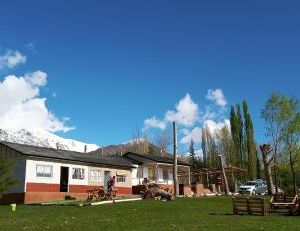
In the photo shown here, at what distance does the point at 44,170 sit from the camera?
40.5 metres

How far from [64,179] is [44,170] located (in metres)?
3.97

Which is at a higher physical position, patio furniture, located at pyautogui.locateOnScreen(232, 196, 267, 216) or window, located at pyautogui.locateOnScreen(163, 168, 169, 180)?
window, located at pyautogui.locateOnScreen(163, 168, 169, 180)

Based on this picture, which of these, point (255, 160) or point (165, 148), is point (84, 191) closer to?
point (255, 160)

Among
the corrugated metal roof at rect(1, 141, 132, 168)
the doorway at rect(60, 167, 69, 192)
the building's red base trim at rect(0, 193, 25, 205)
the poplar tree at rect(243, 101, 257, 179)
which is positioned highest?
the poplar tree at rect(243, 101, 257, 179)

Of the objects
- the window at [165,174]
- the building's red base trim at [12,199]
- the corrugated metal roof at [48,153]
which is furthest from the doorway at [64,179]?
the window at [165,174]

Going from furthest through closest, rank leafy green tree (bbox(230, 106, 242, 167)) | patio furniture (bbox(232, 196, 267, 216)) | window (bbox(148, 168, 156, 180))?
leafy green tree (bbox(230, 106, 242, 167)), window (bbox(148, 168, 156, 180)), patio furniture (bbox(232, 196, 267, 216))

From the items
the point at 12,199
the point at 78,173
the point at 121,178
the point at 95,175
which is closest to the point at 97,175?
the point at 95,175

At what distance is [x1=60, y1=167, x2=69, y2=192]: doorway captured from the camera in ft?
142

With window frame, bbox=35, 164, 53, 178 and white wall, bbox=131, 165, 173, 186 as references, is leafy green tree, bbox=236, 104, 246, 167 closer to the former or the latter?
white wall, bbox=131, 165, 173, 186

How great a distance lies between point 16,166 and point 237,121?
50.3 m

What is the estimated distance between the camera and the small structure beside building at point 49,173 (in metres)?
38.8

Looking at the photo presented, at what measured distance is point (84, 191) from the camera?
1761 inches

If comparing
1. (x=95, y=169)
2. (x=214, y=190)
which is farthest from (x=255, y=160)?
(x=95, y=169)

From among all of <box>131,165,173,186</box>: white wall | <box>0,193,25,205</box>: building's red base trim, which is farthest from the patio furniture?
<box>131,165,173,186</box>: white wall
